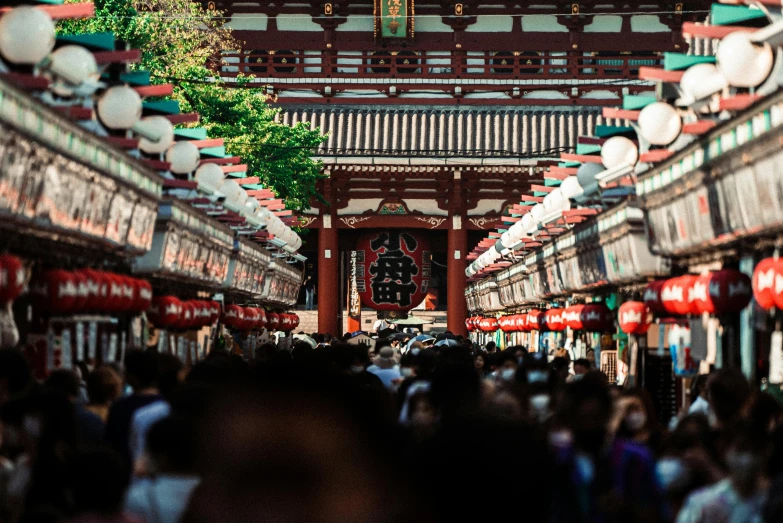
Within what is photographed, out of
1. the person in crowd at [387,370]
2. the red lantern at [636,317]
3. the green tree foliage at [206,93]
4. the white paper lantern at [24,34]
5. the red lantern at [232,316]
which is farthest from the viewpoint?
the red lantern at [232,316]

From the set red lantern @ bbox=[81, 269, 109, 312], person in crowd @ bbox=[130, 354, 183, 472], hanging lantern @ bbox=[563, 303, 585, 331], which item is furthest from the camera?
hanging lantern @ bbox=[563, 303, 585, 331]

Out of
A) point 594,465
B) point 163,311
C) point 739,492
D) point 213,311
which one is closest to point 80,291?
point 163,311

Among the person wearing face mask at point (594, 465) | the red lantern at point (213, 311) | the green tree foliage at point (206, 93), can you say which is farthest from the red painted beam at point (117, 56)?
the person wearing face mask at point (594, 465)

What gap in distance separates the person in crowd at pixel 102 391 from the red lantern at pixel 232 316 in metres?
15.8

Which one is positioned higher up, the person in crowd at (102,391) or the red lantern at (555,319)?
the red lantern at (555,319)

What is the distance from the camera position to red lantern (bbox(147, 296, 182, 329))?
55.8 feet

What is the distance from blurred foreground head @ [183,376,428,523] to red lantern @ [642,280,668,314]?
12195 mm

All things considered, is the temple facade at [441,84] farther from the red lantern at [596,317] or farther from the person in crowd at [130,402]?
the person in crowd at [130,402]

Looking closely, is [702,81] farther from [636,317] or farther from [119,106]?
[119,106]

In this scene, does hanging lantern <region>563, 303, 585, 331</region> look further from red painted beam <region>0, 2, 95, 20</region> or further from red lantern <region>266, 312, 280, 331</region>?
red lantern <region>266, 312, 280, 331</region>

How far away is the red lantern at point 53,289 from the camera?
464 inches

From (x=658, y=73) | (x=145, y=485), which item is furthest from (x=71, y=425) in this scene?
(x=658, y=73)

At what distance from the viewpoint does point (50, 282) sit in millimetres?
11781

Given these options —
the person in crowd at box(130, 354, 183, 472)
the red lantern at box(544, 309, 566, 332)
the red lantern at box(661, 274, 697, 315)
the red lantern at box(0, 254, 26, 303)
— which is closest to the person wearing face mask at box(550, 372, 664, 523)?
the person in crowd at box(130, 354, 183, 472)
